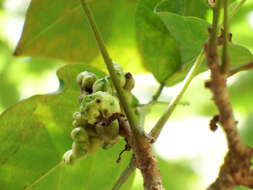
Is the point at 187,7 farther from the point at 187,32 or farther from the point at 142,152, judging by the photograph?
the point at 142,152

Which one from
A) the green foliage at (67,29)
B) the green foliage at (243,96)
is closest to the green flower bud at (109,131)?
the green foliage at (67,29)

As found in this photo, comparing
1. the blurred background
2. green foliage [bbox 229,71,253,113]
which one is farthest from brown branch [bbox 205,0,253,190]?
green foliage [bbox 229,71,253,113]

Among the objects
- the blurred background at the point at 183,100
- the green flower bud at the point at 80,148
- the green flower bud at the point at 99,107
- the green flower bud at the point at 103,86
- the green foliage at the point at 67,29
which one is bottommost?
the blurred background at the point at 183,100

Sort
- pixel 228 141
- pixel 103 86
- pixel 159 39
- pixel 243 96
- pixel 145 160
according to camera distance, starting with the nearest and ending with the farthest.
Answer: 1. pixel 228 141
2. pixel 145 160
3. pixel 103 86
4. pixel 159 39
5. pixel 243 96

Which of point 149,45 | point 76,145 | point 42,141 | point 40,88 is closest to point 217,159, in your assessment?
point 40,88

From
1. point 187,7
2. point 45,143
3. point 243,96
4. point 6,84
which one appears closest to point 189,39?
point 187,7

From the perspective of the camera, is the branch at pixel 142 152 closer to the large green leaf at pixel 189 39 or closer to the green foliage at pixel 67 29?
the large green leaf at pixel 189 39

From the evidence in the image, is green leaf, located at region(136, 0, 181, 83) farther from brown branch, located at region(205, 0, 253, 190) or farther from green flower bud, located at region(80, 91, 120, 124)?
brown branch, located at region(205, 0, 253, 190)
